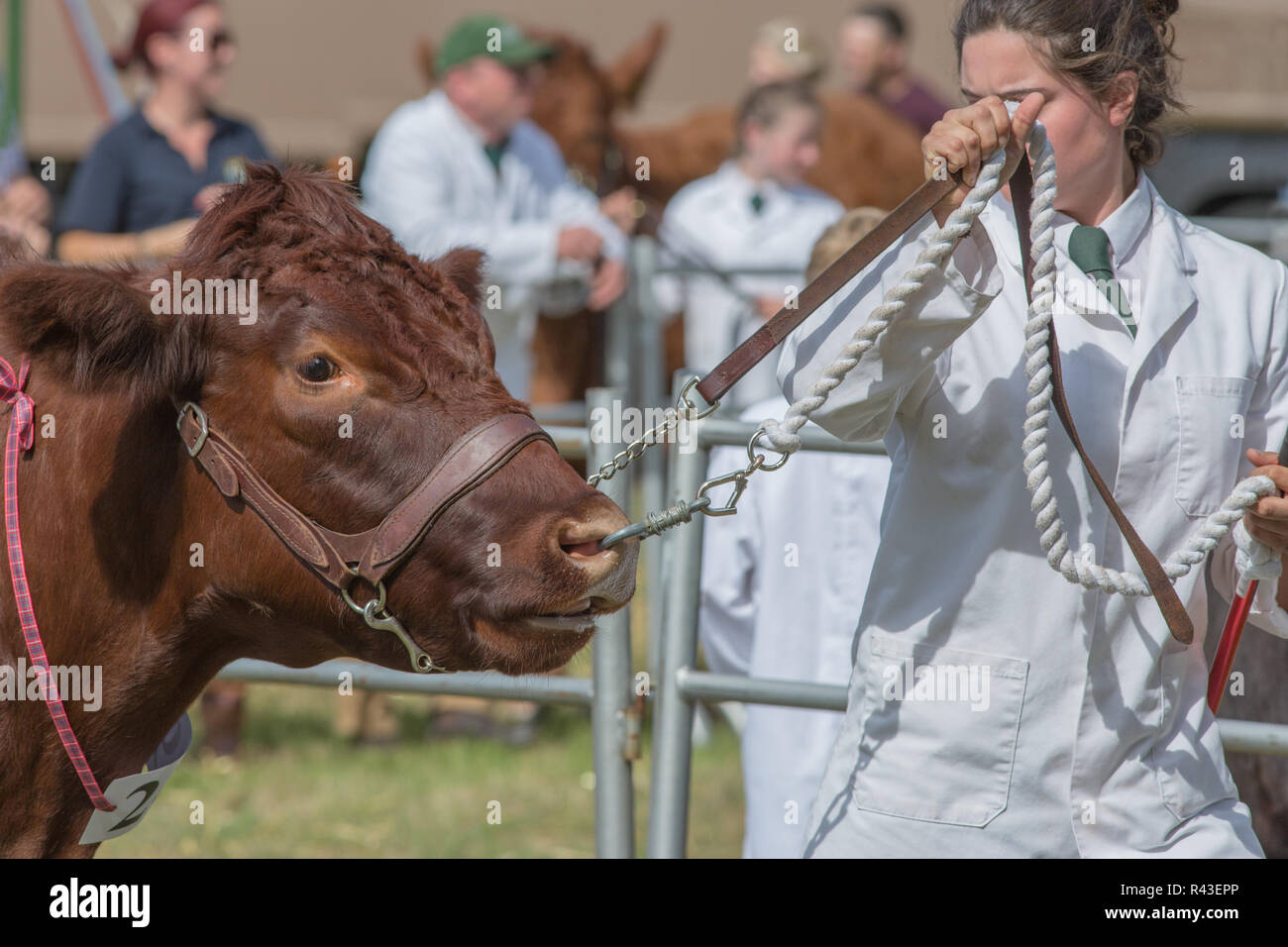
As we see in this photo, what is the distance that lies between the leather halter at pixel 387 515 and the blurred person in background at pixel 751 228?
5.31 metres

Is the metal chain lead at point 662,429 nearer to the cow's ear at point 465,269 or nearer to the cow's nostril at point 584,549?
the cow's nostril at point 584,549

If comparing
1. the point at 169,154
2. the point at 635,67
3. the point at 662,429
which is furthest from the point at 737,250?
the point at 662,429

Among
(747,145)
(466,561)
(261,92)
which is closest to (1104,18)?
(466,561)

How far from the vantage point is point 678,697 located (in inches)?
145

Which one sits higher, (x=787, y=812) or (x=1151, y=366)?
(x=1151, y=366)

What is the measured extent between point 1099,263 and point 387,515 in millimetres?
1273

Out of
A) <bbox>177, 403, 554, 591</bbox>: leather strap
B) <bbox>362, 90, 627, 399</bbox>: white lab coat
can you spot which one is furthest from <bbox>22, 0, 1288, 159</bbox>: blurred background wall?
<bbox>177, 403, 554, 591</bbox>: leather strap

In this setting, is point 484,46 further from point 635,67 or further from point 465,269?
point 465,269

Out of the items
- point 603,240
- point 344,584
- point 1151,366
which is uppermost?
point 603,240

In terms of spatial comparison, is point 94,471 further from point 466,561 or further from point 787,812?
point 787,812

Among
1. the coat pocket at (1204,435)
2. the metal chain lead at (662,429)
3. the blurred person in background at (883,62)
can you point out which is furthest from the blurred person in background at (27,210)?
the blurred person in background at (883,62)

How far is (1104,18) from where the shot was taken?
2586 millimetres
